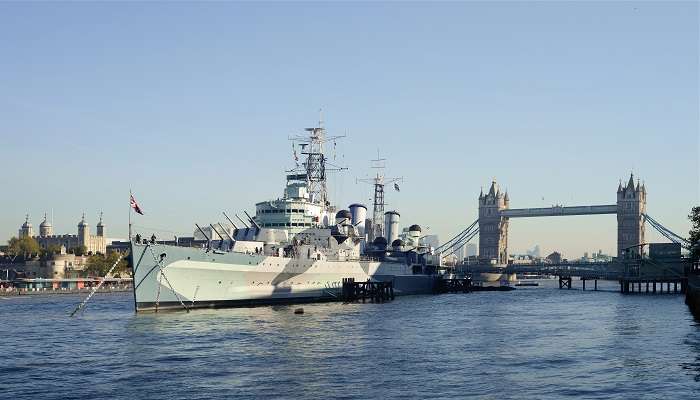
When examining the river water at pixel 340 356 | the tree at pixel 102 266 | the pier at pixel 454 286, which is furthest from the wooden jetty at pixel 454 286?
the tree at pixel 102 266

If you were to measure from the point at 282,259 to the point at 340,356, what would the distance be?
30.9 metres

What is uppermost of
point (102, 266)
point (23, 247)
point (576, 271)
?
point (23, 247)

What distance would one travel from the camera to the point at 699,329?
170ft

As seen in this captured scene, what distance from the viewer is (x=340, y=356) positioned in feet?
127

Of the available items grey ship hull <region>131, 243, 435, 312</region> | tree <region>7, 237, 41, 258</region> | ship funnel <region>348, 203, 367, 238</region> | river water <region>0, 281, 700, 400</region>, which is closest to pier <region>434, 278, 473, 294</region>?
ship funnel <region>348, 203, 367, 238</region>

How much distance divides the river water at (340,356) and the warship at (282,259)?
239 centimetres

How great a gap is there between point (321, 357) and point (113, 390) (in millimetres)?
11287

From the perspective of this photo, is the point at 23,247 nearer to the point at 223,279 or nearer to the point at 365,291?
the point at 365,291

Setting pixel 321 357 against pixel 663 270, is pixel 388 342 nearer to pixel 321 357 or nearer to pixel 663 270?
pixel 321 357

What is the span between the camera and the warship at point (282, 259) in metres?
58.2

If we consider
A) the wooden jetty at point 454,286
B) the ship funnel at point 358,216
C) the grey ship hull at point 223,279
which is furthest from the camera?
the wooden jetty at point 454,286

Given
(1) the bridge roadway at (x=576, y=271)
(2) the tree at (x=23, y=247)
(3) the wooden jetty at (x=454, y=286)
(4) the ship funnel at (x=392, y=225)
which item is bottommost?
(3) the wooden jetty at (x=454, y=286)

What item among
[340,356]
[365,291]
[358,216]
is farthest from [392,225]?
[340,356]

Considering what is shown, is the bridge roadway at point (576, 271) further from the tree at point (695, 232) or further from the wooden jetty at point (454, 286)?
the tree at point (695, 232)
